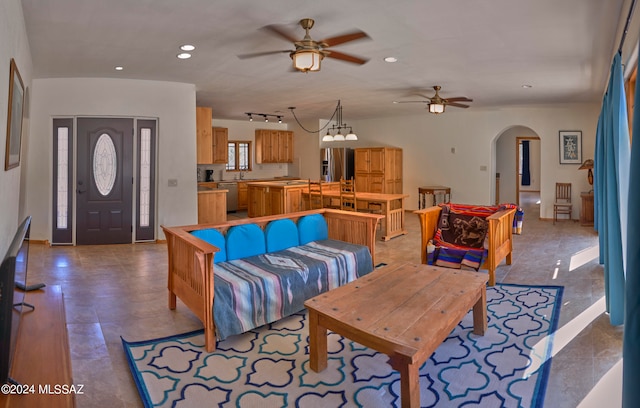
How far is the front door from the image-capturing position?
5.98 meters

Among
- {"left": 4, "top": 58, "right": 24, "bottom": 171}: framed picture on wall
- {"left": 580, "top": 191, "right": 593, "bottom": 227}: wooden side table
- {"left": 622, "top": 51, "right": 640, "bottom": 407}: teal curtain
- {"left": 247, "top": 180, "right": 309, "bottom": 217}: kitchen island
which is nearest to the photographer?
{"left": 622, "top": 51, "right": 640, "bottom": 407}: teal curtain

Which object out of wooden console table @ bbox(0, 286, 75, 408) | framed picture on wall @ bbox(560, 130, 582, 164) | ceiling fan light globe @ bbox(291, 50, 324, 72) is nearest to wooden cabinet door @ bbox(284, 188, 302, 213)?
ceiling fan light globe @ bbox(291, 50, 324, 72)

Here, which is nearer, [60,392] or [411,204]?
[60,392]

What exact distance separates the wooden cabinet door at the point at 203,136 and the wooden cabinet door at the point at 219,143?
8.85 feet

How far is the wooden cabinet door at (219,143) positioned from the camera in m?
9.89

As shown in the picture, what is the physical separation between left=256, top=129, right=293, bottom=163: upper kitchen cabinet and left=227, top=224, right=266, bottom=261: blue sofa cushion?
24.2ft

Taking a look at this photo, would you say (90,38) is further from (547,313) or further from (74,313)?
(547,313)

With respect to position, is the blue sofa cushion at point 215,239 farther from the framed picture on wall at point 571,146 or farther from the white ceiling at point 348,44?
the framed picture on wall at point 571,146

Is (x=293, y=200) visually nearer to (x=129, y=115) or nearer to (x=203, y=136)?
(x=203, y=136)

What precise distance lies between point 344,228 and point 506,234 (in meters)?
1.98

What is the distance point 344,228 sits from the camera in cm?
430

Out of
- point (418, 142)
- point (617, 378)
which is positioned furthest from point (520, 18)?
point (418, 142)

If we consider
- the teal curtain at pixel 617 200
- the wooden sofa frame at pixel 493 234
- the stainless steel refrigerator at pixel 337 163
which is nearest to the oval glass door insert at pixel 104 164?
the wooden sofa frame at pixel 493 234

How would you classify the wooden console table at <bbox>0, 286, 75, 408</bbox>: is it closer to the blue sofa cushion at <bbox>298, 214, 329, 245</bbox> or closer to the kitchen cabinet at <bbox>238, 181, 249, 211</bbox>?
the blue sofa cushion at <bbox>298, 214, 329, 245</bbox>
